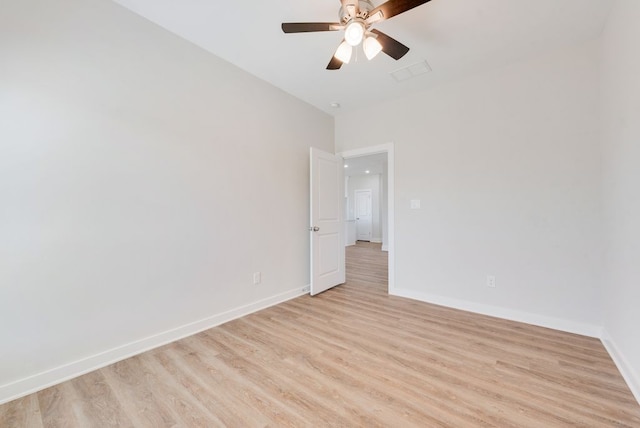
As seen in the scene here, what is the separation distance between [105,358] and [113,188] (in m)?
1.29

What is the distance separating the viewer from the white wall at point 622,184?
5.36 ft

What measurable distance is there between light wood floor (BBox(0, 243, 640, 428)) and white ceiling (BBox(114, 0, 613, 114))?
270cm

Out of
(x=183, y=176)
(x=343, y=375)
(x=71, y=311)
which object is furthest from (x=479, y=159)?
(x=71, y=311)

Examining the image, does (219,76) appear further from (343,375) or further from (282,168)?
(343,375)

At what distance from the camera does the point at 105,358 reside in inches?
77.4

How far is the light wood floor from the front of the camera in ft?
4.77

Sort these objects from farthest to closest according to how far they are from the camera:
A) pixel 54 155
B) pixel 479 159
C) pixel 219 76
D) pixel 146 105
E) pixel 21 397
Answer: pixel 479 159
pixel 219 76
pixel 146 105
pixel 54 155
pixel 21 397

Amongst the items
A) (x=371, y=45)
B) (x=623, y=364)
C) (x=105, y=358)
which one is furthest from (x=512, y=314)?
(x=105, y=358)

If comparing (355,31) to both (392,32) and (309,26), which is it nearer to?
(309,26)

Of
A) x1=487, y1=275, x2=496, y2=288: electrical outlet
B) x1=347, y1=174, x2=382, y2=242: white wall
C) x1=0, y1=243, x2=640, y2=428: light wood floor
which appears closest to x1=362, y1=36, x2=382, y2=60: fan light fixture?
x1=0, y1=243, x2=640, y2=428: light wood floor

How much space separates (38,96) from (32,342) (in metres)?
1.61

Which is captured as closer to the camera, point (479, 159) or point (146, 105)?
point (146, 105)

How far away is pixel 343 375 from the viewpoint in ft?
5.99

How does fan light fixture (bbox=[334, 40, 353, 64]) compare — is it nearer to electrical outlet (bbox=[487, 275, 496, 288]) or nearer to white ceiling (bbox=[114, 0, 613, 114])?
white ceiling (bbox=[114, 0, 613, 114])
